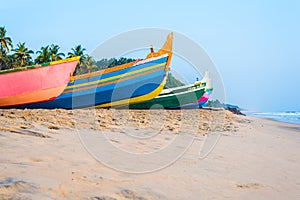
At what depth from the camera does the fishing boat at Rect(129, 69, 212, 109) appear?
716 inches

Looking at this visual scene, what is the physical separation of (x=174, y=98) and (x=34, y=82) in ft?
39.0

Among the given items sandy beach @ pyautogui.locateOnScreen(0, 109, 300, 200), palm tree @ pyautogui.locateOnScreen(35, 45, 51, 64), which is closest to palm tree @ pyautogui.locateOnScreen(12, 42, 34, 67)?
palm tree @ pyautogui.locateOnScreen(35, 45, 51, 64)

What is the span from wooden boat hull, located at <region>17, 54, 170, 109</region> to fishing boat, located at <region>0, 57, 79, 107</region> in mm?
431

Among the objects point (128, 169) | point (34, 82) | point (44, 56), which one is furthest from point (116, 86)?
point (44, 56)

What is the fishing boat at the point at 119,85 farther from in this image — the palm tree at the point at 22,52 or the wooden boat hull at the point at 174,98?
the palm tree at the point at 22,52

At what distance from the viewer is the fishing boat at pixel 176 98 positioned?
18184mm

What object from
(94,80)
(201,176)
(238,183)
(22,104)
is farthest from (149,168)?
(94,80)

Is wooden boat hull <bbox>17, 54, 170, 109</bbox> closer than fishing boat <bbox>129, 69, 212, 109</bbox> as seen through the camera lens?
Yes

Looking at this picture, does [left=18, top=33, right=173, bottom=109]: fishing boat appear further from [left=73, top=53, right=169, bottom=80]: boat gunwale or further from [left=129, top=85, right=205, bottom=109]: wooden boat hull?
[left=129, top=85, right=205, bottom=109]: wooden boat hull

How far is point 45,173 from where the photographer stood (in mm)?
3105

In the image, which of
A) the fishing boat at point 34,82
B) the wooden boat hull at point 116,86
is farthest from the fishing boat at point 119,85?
the fishing boat at point 34,82

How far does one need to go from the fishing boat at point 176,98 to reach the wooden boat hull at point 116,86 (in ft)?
2.42

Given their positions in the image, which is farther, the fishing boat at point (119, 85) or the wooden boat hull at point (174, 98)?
the wooden boat hull at point (174, 98)

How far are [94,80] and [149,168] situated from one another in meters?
10.9
